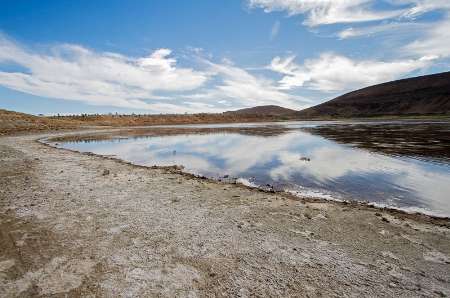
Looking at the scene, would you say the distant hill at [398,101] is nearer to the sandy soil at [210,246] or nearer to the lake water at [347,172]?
the lake water at [347,172]

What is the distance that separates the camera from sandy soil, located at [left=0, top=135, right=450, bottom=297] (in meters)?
4.44

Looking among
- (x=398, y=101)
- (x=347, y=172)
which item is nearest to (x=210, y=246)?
(x=347, y=172)

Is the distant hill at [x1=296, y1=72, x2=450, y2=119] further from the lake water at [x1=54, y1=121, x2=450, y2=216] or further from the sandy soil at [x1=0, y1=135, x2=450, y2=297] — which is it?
the sandy soil at [x1=0, y1=135, x2=450, y2=297]

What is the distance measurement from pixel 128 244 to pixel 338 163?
43.9 feet

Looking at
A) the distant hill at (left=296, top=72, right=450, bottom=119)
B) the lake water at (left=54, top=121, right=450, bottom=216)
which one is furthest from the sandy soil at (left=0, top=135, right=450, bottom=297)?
the distant hill at (left=296, top=72, right=450, bottom=119)

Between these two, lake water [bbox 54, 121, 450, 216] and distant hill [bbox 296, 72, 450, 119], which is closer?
lake water [bbox 54, 121, 450, 216]

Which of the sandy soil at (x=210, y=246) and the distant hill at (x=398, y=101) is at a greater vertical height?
the distant hill at (x=398, y=101)

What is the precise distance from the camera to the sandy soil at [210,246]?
175 inches

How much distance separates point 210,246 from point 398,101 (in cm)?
17808

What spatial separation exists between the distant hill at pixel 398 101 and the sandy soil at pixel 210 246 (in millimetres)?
139383

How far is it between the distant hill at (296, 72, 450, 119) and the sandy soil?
457 feet

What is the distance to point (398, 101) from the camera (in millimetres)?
156500

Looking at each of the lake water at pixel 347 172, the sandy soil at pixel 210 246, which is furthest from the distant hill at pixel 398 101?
the sandy soil at pixel 210 246

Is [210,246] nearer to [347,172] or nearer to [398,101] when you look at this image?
[347,172]
